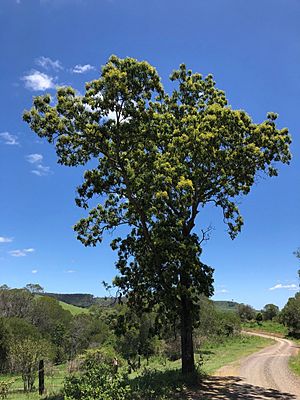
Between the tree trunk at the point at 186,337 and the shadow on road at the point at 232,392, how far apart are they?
3.76 ft

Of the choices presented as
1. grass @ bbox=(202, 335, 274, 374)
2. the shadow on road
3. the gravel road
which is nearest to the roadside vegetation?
grass @ bbox=(202, 335, 274, 374)

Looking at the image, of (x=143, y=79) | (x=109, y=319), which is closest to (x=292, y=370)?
(x=109, y=319)

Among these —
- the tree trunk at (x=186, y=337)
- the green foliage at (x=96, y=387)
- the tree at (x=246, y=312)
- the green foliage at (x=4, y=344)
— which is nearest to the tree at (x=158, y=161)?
the tree trunk at (x=186, y=337)

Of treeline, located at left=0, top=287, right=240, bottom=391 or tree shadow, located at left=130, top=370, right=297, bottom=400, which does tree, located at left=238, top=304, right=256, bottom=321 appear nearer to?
treeline, located at left=0, top=287, right=240, bottom=391

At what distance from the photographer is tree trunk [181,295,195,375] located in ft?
63.9

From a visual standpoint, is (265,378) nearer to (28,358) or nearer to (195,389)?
(195,389)

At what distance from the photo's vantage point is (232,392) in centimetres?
1655

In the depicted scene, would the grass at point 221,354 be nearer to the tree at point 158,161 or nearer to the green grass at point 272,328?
the tree at point 158,161

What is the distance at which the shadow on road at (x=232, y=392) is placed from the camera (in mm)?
15461

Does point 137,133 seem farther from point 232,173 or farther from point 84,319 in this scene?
point 84,319

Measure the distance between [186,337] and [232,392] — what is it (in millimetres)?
3720

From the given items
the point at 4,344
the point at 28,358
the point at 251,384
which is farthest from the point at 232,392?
the point at 4,344

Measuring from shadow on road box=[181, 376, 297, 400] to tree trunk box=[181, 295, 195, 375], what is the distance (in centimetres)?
115

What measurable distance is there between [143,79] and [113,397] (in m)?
11.1
